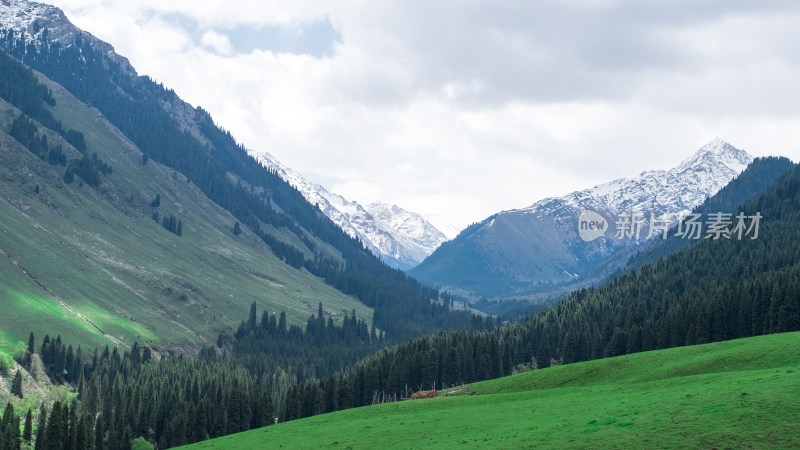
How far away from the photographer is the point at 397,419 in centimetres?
8619

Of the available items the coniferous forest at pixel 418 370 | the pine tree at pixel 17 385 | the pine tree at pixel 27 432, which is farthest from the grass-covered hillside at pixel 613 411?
the pine tree at pixel 17 385

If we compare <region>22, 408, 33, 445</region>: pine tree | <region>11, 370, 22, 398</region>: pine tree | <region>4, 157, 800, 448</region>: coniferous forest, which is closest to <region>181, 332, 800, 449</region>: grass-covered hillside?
<region>4, 157, 800, 448</region>: coniferous forest

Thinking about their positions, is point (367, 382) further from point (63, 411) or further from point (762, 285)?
point (762, 285)

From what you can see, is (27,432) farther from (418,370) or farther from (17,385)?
(418,370)

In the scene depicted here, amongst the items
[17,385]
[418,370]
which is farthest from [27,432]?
[418,370]

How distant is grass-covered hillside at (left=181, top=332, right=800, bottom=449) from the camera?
5012 cm

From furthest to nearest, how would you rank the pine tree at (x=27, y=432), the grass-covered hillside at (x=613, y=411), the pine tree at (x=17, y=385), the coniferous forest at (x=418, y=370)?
the pine tree at (x=17, y=385), the pine tree at (x=27, y=432), the coniferous forest at (x=418, y=370), the grass-covered hillside at (x=613, y=411)

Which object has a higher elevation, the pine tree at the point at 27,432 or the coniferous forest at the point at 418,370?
the coniferous forest at the point at 418,370

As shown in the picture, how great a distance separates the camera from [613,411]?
208 ft

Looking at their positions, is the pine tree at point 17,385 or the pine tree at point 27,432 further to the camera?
the pine tree at point 17,385

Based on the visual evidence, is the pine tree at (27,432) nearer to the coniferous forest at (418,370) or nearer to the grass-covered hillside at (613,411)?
the coniferous forest at (418,370)

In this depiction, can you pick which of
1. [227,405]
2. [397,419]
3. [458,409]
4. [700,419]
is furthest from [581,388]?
[227,405]

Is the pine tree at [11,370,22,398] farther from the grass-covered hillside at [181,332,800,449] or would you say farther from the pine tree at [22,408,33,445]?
the grass-covered hillside at [181,332,800,449]

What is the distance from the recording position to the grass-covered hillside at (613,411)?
50.1m
